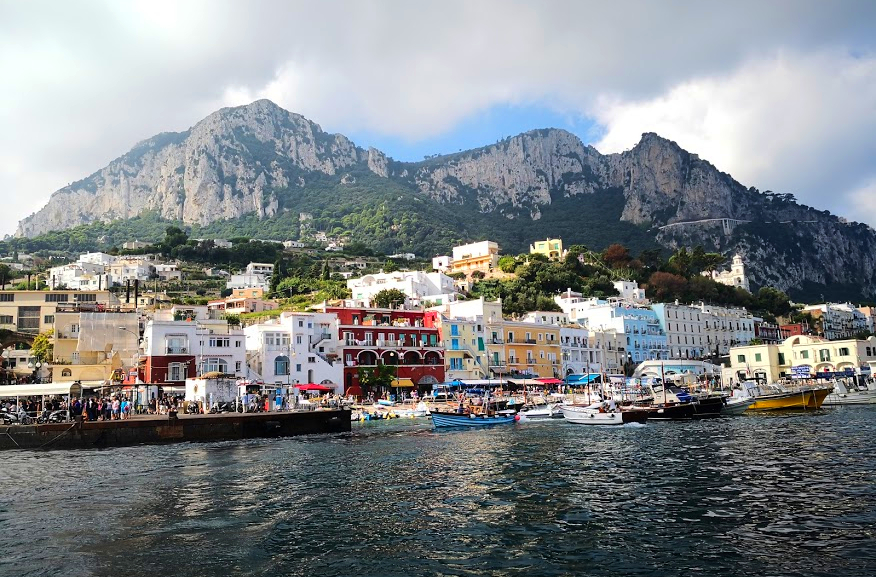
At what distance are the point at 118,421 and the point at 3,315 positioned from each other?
5722cm

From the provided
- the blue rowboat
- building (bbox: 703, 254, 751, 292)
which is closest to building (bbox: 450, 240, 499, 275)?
building (bbox: 703, 254, 751, 292)

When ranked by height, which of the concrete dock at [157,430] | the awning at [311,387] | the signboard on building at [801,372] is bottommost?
the concrete dock at [157,430]

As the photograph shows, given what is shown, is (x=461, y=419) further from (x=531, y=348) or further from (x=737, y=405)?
(x=531, y=348)

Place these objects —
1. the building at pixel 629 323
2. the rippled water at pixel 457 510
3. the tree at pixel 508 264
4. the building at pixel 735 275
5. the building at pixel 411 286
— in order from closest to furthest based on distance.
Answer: the rippled water at pixel 457 510 < the building at pixel 411 286 < the building at pixel 629 323 < the tree at pixel 508 264 < the building at pixel 735 275

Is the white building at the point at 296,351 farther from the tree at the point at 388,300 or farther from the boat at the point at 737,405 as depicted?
the boat at the point at 737,405

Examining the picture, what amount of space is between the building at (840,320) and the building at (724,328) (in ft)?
79.9

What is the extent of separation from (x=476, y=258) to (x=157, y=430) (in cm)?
10457

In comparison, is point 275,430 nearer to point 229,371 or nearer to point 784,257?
point 229,371

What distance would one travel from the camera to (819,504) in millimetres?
17859

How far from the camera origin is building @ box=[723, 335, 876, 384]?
269 ft

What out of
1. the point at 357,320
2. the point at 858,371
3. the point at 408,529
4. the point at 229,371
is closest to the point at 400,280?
the point at 357,320

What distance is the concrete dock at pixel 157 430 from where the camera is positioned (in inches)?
1550

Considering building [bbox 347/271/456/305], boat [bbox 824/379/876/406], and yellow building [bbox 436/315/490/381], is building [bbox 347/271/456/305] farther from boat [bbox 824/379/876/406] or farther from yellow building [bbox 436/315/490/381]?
boat [bbox 824/379/876/406]

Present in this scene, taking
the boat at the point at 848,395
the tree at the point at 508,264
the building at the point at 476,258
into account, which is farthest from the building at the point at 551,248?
the boat at the point at 848,395
